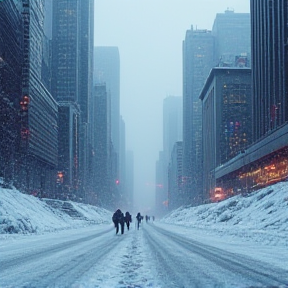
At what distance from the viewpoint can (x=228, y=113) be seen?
159875 millimetres

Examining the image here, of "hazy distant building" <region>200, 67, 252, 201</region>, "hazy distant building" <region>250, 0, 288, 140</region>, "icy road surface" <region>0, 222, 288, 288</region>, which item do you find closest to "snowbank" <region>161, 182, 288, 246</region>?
"icy road surface" <region>0, 222, 288, 288</region>

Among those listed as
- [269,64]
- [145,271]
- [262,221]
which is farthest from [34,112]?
[145,271]

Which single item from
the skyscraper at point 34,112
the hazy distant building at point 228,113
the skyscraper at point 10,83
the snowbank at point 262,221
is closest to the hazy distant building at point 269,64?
the hazy distant building at point 228,113

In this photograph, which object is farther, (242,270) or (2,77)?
(2,77)

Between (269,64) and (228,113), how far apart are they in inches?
2409

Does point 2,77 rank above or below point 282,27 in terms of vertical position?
below

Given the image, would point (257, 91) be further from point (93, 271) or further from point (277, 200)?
point (93, 271)

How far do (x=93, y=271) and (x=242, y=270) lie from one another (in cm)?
297

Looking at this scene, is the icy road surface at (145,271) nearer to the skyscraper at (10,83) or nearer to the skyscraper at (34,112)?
the skyscraper at (10,83)

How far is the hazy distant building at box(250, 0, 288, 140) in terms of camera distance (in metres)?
89.5

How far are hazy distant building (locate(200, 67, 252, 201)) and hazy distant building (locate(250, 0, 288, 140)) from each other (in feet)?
137

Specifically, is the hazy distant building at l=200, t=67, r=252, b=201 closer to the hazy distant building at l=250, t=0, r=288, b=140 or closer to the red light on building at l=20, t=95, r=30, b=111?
the hazy distant building at l=250, t=0, r=288, b=140

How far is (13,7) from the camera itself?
89.8 m

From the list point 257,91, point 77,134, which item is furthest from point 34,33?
point 77,134
